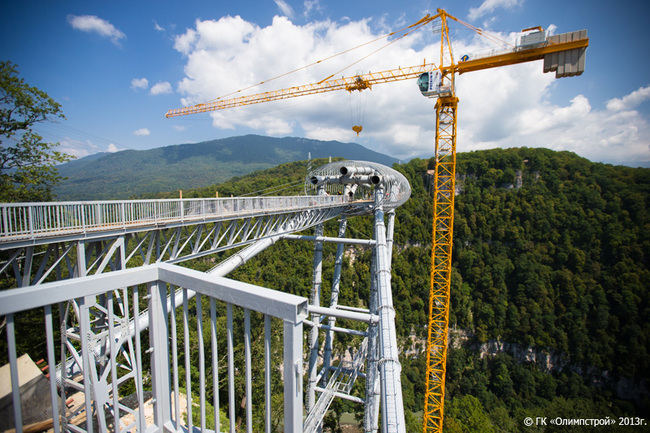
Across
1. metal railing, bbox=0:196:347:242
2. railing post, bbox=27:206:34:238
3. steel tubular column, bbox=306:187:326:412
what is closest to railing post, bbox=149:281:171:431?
metal railing, bbox=0:196:347:242

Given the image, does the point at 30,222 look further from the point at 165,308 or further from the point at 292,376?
the point at 292,376

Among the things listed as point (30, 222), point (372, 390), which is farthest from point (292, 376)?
point (372, 390)

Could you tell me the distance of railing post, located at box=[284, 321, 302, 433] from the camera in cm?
157

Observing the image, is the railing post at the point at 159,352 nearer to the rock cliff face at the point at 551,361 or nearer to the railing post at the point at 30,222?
the railing post at the point at 30,222

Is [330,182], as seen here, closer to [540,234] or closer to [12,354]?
[12,354]

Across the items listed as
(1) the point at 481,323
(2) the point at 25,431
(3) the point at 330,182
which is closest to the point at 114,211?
(2) the point at 25,431

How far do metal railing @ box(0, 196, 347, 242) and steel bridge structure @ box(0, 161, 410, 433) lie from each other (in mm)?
29

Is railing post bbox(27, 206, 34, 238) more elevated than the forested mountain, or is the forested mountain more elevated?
railing post bbox(27, 206, 34, 238)

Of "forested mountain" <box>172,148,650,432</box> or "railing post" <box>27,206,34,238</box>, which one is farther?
"forested mountain" <box>172,148,650,432</box>

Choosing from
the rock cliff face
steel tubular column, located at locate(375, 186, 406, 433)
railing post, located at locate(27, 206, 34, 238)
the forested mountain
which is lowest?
the rock cliff face

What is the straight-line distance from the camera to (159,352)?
225 centimetres

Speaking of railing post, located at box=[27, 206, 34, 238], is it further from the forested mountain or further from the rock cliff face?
the rock cliff face

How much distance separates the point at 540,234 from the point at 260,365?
60.1 meters

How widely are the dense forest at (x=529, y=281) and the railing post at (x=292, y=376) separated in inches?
1512
